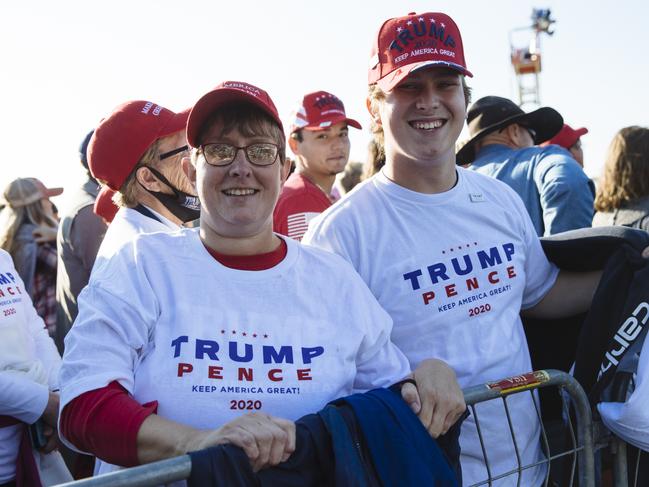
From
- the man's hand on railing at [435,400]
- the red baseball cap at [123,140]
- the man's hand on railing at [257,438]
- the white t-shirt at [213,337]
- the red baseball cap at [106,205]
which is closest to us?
the man's hand on railing at [257,438]

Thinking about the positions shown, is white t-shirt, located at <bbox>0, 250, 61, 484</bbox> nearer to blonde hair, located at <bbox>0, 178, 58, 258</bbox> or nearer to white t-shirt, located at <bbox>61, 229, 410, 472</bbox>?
white t-shirt, located at <bbox>61, 229, 410, 472</bbox>

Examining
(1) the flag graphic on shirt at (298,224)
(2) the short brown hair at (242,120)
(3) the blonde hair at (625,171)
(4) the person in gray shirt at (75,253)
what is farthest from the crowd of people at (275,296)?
(3) the blonde hair at (625,171)

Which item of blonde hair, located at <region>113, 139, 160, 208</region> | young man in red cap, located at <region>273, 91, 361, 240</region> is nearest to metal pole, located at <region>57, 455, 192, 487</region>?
blonde hair, located at <region>113, 139, 160, 208</region>

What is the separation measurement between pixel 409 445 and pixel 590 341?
3.21 ft

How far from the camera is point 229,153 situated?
1.98 meters

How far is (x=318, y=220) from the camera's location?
2.40 metres

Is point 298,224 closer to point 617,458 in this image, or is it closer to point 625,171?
point 625,171

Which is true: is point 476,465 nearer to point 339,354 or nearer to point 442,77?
point 339,354

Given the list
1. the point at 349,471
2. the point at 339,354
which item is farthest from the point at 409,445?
the point at 339,354

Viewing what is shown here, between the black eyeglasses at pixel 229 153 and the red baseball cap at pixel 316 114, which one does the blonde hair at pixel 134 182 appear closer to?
the black eyeglasses at pixel 229 153

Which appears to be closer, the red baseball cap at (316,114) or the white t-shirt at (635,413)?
the white t-shirt at (635,413)

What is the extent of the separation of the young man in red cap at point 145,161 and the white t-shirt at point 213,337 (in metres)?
1.02

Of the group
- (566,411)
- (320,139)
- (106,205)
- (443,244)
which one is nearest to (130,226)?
(106,205)

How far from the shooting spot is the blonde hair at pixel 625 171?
164 inches
